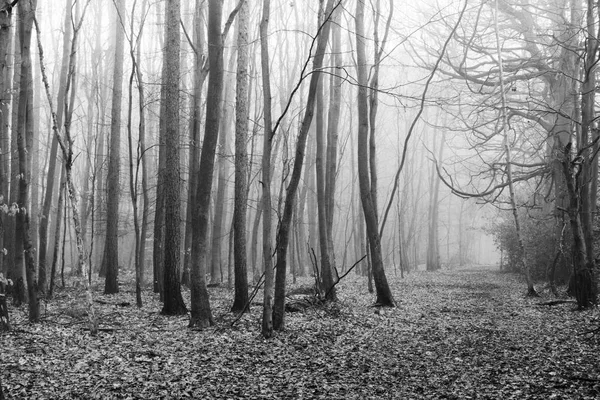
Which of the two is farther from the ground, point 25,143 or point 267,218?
point 25,143

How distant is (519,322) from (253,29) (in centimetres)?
1717

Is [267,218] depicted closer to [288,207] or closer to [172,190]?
[288,207]

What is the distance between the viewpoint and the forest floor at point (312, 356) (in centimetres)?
518

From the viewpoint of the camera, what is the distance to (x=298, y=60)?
2283 cm

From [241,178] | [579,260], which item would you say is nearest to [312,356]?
[241,178]

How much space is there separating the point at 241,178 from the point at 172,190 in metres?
1.40

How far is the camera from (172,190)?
9.34 metres

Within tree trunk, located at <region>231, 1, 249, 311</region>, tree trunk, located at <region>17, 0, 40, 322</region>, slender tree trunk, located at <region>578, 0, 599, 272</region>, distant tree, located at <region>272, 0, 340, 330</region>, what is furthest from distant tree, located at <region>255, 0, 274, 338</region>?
slender tree trunk, located at <region>578, 0, 599, 272</region>

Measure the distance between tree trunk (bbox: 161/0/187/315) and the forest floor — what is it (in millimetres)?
462

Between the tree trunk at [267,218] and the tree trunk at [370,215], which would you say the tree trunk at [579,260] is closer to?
the tree trunk at [370,215]

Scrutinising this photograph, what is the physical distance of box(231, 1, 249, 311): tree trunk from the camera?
31.8ft

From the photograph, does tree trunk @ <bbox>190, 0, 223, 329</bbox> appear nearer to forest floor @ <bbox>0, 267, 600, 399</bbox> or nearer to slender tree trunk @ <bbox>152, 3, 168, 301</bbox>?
forest floor @ <bbox>0, 267, 600, 399</bbox>

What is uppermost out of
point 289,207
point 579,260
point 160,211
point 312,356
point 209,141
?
point 209,141

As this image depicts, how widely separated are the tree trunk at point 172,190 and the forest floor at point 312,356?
0.46 meters
